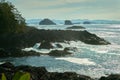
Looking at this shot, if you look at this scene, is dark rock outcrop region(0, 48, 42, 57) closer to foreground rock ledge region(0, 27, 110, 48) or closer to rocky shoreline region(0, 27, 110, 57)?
rocky shoreline region(0, 27, 110, 57)

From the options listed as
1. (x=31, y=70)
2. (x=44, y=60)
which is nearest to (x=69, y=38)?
(x=44, y=60)

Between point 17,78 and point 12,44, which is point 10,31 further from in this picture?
point 17,78

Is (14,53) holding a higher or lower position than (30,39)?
higher

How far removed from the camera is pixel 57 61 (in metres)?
53.0

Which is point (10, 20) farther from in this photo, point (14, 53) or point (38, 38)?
point (14, 53)

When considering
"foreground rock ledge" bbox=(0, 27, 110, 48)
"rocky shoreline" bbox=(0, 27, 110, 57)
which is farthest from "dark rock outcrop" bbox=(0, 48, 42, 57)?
"foreground rock ledge" bbox=(0, 27, 110, 48)

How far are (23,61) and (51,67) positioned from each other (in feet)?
26.3

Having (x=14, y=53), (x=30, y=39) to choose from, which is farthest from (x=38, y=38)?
(x=14, y=53)

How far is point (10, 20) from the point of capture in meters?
75.9

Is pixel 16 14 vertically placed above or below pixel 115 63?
above

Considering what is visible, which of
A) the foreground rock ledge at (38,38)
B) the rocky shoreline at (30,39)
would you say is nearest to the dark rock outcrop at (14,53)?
the rocky shoreline at (30,39)

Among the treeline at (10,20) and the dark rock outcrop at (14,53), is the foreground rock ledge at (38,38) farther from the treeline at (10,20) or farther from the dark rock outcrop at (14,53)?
the dark rock outcrop at (14,53)

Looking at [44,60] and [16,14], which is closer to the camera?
[44,60]

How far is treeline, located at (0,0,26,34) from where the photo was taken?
75125mm
